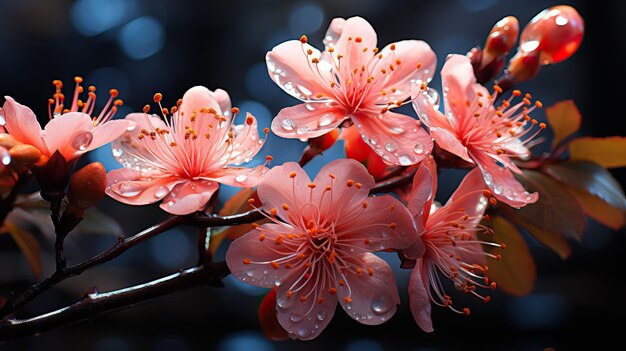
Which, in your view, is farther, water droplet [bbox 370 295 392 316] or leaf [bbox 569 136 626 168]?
leaf [bbox 569 136 626 168]

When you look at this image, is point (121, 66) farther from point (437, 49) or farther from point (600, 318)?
point (600, 318)

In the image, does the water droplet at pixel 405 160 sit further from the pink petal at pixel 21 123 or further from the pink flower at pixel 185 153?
the pink petal at pixel 21 123

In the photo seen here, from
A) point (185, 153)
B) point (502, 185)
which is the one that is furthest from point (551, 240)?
point (185, 153)

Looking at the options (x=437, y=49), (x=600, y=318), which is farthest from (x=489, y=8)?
(x=600, y=318)

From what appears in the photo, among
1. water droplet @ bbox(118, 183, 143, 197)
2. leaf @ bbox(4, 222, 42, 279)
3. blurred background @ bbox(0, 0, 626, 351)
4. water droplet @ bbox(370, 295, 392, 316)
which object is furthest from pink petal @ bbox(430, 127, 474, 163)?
blurred background @ bbox(0, 0, 626, 351)

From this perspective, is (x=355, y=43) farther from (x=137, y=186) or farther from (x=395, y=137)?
(x=137, y=186)

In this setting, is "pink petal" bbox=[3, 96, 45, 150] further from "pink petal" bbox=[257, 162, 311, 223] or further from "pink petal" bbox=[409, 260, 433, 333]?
"pink petal" bbox=[409, 260, 433, 333]

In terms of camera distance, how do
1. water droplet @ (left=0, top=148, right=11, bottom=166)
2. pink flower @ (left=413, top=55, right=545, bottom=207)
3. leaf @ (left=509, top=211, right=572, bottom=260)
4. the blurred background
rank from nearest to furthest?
water droplet @ (left=0, top=148, right=11, bottom=166), pink flower @ (left=413, top=55, right=545, bottom=207), leaf @ (left=509, top=211, right=572, bottom=260), the blurred background

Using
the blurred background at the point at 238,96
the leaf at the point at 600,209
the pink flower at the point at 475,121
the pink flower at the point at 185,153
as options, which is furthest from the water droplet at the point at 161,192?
the blurred background at the point at 238,96

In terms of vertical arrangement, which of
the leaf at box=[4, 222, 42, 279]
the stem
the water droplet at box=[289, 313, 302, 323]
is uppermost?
the stem
